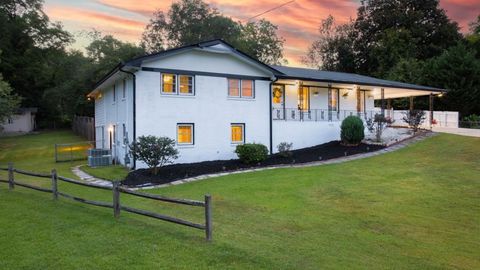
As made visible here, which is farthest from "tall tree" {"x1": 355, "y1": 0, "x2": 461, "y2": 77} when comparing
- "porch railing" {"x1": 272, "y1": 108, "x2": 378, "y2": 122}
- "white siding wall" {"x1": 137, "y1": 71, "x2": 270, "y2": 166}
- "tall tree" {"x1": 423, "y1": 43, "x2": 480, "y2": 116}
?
"white siding wall" {"x1": 137, "y1": 71, "x2": 270, "y2": 166}

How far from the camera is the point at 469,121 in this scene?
33438 millimetres

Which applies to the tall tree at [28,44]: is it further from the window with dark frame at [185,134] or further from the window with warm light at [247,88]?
the window with warm light at [247,88]

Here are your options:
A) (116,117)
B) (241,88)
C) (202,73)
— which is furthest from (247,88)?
(116,117)

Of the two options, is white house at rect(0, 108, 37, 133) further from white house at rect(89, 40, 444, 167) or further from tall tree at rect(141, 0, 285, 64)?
white house at rect(89, 40, 444, 167)

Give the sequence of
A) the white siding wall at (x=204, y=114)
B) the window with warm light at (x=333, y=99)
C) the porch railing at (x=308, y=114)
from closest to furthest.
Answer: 1. the white siding wall at (x=204, y=114)
2. the porch railing at (x=308, y=114)
3. the window with warm light at (x=333, y=99)

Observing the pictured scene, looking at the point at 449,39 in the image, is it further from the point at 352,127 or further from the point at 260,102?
the point at 260,102

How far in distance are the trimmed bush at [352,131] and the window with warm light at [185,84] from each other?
9656mm

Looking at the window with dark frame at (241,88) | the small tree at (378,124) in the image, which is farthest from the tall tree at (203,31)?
the window with dark frame at (241,88)

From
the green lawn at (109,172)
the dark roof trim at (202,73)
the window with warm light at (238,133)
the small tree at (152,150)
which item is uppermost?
the dark roof trim at (202,73)

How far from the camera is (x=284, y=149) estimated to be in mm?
21422

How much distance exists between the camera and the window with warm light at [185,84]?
19.3 meters

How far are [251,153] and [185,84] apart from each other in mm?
4891

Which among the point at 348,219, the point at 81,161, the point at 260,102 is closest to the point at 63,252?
the point at 348,219

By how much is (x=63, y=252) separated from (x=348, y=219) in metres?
6.29
